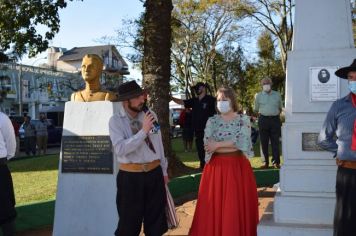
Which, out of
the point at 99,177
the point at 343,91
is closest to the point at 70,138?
the point at 99,177

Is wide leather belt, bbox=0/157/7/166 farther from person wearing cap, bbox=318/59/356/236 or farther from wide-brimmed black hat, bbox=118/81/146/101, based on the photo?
person wearing cap, bbox=318/59/356/236

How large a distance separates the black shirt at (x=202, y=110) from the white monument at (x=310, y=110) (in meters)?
4.67

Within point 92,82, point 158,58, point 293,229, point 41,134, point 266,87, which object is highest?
point 158,58

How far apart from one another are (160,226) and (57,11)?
876 cm

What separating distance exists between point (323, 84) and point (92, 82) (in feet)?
9.15

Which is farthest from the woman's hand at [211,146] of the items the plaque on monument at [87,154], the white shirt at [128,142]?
the plaque on monument at [87,154]

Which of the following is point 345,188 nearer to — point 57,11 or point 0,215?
point 0,215

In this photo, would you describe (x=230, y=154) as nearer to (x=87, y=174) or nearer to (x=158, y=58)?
(x=87, y=174)

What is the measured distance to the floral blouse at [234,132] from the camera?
5426mm

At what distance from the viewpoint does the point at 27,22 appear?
12.2 meters

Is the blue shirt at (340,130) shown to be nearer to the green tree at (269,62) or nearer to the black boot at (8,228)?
the black boot at (8,228)

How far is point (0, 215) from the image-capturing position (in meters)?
5.90

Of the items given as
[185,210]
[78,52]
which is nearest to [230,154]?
[185,210]

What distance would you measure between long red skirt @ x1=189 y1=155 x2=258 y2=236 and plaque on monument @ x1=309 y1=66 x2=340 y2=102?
107 cm
